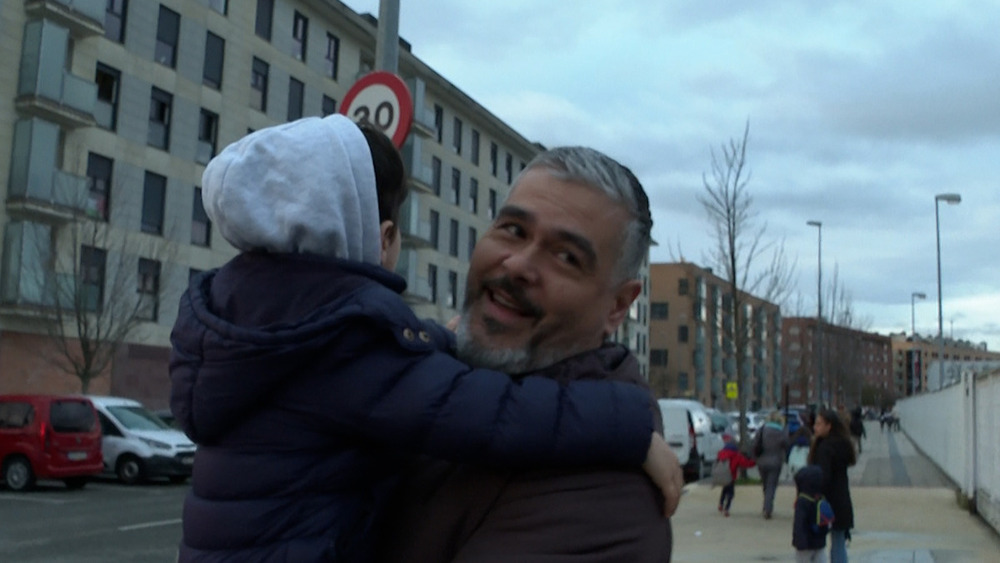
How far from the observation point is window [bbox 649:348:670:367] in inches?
3971

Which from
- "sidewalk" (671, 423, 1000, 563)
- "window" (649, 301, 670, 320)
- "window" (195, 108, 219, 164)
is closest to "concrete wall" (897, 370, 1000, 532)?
"sidewalk" (671, 423, 1000, 563)

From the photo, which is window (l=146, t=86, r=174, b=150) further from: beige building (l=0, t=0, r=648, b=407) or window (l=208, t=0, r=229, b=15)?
window (l=208, t=0, r=229, b=15)

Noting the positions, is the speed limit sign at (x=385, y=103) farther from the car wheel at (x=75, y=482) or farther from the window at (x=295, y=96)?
the window at (x=295, y=96)

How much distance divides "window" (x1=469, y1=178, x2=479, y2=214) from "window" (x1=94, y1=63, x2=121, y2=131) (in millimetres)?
25185

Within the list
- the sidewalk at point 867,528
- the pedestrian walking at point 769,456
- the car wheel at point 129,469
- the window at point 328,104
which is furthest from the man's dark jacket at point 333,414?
the window at point 328,104

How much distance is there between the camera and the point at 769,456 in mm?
16828

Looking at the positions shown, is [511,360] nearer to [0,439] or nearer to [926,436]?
[0,439]

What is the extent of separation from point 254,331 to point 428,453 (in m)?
0.37

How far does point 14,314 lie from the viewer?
29.0 metres

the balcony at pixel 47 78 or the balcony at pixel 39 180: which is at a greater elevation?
the balcony at pixel 47 78

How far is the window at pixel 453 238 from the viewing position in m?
52.9

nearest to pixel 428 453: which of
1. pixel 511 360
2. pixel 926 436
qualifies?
pixel 511 360

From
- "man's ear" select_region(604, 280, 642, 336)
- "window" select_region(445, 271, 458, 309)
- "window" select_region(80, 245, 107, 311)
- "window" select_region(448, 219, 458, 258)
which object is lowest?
"man's ear" select_region(604, 280, 642, 336)

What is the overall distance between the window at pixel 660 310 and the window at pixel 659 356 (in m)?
3.41
